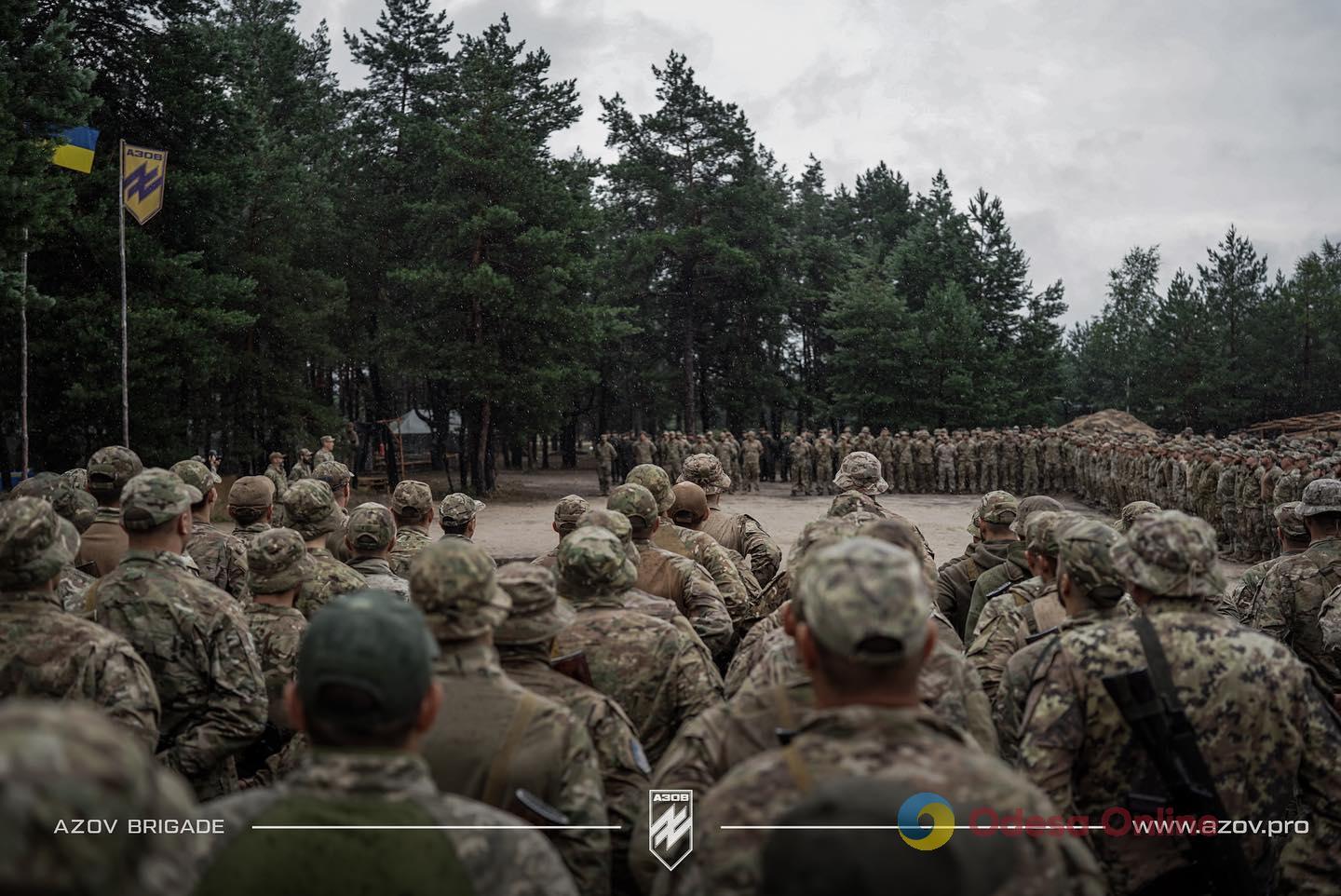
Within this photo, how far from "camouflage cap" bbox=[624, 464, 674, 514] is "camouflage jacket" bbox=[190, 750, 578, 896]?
4594 mm

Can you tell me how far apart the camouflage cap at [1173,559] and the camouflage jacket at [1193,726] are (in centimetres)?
10

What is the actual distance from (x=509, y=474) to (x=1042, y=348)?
23.7 meters

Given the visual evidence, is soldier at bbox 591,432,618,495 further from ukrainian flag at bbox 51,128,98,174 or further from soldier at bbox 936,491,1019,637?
soldier at bbox 936,491,1019,637

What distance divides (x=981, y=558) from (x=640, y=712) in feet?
10.1

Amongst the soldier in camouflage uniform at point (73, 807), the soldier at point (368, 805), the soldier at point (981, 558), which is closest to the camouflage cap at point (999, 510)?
the soldier at point (981, 558)

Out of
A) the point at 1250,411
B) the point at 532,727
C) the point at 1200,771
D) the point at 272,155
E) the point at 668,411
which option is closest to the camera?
the point at 532,727

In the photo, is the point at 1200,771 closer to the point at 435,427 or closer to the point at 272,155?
the point at 272,155

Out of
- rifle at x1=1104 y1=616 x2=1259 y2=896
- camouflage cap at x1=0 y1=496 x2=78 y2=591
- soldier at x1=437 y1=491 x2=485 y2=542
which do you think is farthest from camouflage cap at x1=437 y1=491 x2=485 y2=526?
rifle at x1=1104 y1=616 x2=1259 y2=896

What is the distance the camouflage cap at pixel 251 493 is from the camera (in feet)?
18.8

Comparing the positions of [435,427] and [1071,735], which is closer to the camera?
[1071,735]

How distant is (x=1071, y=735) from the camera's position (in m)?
2.76

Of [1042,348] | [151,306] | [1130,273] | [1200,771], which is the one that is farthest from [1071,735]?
[1130,273]

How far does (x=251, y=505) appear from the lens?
5.72 metres

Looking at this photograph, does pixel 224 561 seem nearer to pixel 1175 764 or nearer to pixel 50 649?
pixel 50 649
